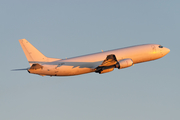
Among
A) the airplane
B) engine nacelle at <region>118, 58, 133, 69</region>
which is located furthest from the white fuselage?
engine nacelle at <region>118, 58, 133, 69</region>

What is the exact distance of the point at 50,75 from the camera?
46.5 meters

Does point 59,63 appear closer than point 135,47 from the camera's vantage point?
Yes

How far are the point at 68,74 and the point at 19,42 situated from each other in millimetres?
10177

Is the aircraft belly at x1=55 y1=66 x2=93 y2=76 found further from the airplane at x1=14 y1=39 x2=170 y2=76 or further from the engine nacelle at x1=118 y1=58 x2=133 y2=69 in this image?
the engine nacelle at x1=118 y1=58 x2=133 y2=69

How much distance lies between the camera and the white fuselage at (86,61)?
151 ft

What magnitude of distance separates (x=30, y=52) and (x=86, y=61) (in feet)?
32.5

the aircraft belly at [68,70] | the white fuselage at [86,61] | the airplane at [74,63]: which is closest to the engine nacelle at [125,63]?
the airplane at [74,63]

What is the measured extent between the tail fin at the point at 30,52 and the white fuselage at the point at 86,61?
1406 mm

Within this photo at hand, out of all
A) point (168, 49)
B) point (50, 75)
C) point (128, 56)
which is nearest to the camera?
point (50, 75)

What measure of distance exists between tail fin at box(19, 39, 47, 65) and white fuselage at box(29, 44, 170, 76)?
1406 millimetres

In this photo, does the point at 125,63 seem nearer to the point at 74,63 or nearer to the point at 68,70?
the point at 74,63

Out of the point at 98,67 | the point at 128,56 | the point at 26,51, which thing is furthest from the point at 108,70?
the point at 26,51

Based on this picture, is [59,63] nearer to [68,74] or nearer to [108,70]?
[68,74]

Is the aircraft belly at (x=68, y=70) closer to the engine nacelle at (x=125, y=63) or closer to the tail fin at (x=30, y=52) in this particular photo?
the tail fin at (x=30, y=52)
